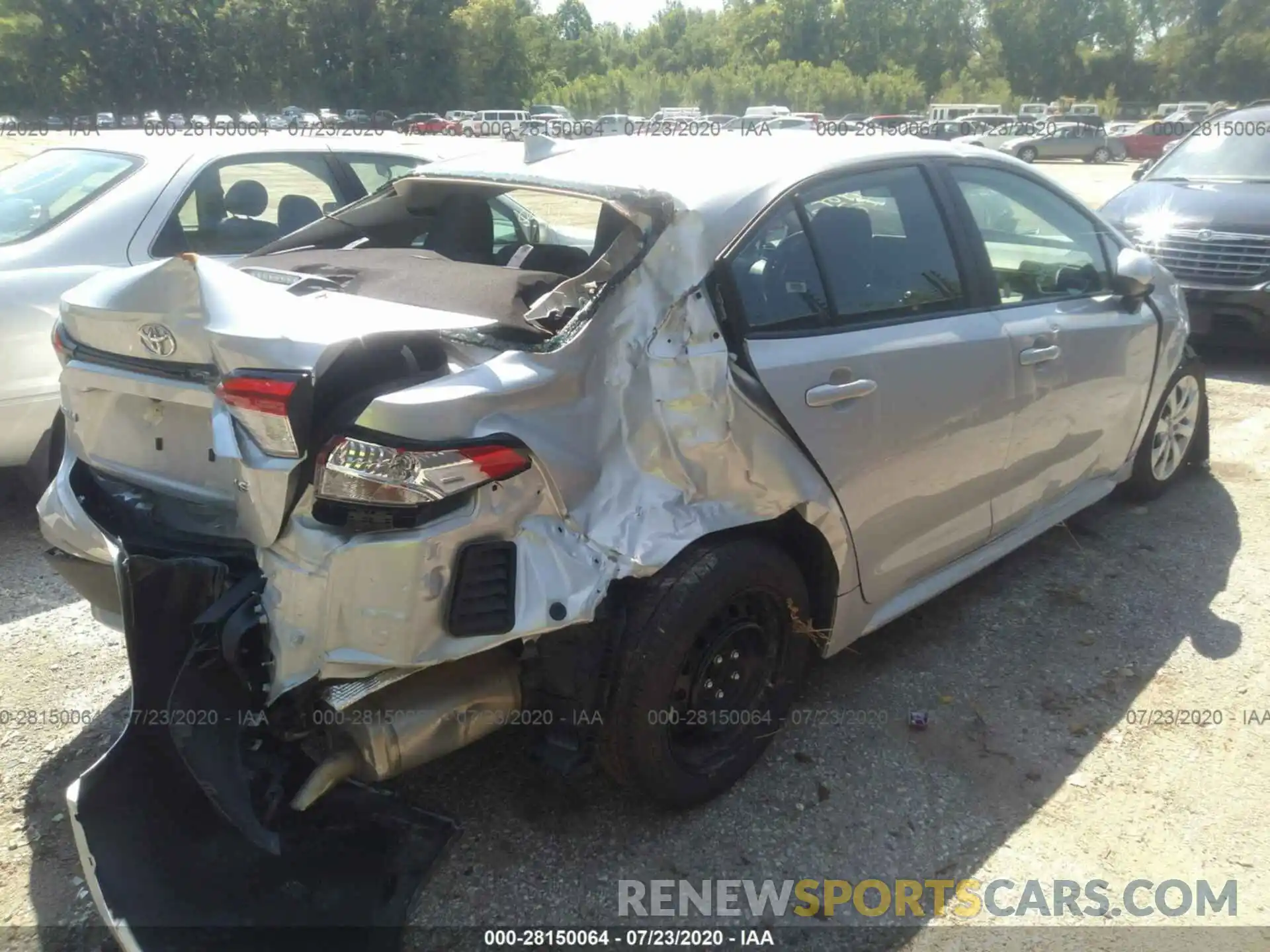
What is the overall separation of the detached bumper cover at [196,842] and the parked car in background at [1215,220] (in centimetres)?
691

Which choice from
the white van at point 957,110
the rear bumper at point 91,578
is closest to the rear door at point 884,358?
the rear bumper at point 91,578

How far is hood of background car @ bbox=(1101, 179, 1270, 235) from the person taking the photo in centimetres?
720

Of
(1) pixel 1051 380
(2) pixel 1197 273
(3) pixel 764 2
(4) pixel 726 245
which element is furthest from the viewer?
(3) pixel 764 2

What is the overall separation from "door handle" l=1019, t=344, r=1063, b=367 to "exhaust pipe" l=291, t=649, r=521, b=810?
206 centimetres

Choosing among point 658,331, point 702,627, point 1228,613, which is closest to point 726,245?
point 658,331

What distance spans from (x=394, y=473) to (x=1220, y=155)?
27.8 ft

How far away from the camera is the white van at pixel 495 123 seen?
1522 inches

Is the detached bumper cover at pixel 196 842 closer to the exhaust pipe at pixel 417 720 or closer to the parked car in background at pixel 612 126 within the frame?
the exhaust pipe at pixel 417 720

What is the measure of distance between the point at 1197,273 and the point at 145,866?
759 cm

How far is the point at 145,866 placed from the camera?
7.24 ft

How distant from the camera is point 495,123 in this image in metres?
43.2

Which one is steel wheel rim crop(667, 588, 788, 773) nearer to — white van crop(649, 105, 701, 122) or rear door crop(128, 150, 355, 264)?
rear door crop(128, 150, 355, 264)

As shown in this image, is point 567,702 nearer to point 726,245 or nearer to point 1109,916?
point 726,245

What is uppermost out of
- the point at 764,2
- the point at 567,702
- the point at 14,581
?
the point at 764,2
